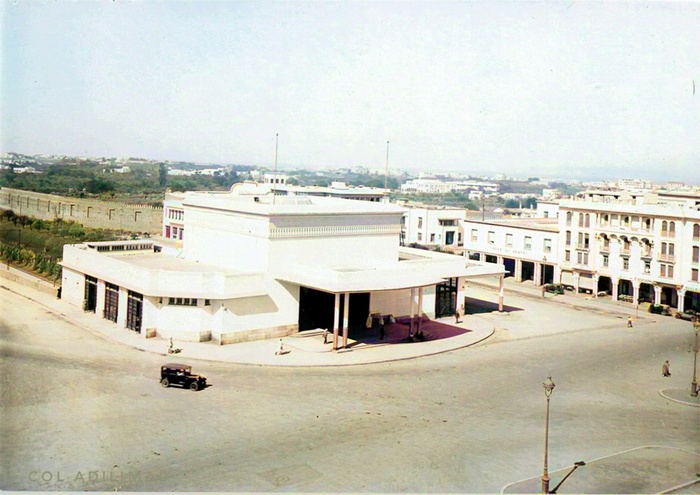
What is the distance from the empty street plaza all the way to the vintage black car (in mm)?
367

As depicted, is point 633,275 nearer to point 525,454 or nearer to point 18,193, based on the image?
point 525,454

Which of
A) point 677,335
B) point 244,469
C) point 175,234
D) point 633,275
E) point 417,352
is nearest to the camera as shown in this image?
point 244,469

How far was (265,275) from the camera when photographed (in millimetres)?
35125

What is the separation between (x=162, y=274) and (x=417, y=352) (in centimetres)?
1232

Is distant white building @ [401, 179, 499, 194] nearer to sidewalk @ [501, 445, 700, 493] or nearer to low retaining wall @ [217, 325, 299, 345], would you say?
low retaining wall @ [217, 325, 299, 345]

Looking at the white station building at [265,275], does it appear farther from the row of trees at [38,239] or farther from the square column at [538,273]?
the square column at [538,273]

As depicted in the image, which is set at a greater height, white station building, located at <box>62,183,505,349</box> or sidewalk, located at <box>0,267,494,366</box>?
white station building, located at <box>62,183,505,349</box>

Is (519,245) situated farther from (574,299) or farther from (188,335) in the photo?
(188,335)

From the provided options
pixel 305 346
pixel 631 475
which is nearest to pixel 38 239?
pixel 305 346

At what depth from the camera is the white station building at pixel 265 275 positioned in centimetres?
3384

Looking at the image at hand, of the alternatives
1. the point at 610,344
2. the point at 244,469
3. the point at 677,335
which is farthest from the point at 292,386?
the point at 677,335

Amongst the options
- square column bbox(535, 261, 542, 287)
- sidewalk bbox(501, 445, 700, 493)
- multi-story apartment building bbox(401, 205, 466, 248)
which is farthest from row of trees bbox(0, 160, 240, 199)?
sidewalk bbox(501, 445, 700, 493)

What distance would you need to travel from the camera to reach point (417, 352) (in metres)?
33.4

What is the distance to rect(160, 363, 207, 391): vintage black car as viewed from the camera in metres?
26.3
